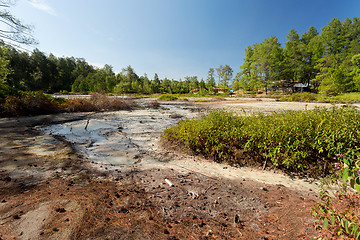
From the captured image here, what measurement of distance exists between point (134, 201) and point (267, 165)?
305cm

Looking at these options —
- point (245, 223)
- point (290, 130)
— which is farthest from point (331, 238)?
point (290, 130)

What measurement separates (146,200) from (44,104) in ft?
41.8

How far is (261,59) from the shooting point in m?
43.3

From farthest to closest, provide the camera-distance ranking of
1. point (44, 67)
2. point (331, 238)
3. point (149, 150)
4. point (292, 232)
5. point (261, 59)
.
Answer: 1. point (44, 67)
2. point (261, 59)
3. point (149, 150)
4. point (292, 232)
5. point (331, 238)

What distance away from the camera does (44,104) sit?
1041cm

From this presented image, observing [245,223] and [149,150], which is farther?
[149,150]

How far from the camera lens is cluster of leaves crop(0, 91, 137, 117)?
8.73m

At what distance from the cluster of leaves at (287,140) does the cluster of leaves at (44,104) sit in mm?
11226

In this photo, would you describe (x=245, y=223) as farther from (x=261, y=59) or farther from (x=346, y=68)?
(x=261, y=59)

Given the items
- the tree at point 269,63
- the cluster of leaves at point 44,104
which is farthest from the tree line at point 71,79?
the cluster of leaves at point 44,104

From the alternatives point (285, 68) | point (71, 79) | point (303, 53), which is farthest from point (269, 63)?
point (71, 79)

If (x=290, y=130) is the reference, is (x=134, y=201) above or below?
below

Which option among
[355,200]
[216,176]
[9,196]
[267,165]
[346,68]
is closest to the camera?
[355,200]

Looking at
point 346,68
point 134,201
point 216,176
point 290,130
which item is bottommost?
point 216,176
